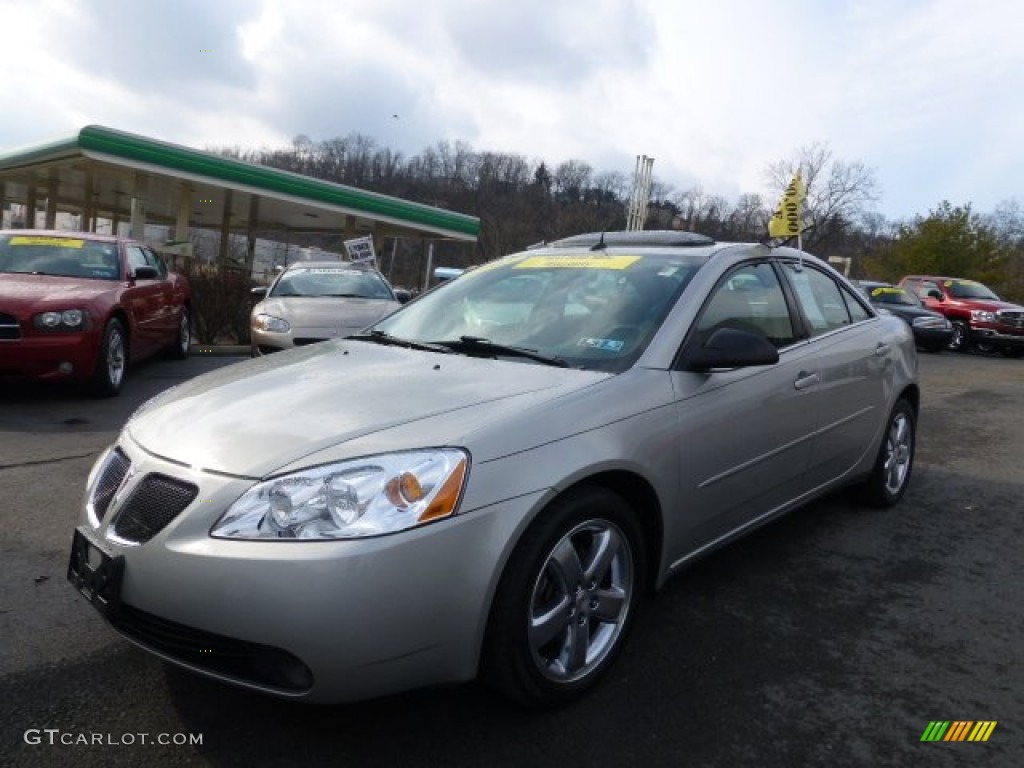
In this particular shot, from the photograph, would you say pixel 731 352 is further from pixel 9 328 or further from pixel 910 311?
pixel 910 311

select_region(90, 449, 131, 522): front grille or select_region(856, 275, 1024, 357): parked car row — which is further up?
select_region(856, 275, 1024, 357): parked car row

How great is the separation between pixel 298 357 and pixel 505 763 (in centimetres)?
184

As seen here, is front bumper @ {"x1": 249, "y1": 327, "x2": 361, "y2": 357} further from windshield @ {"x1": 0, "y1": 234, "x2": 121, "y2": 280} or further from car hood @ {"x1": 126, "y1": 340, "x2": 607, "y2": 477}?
car hood @ {"x1": 126, "y1": 340, "x2": 607, "y2": 477}

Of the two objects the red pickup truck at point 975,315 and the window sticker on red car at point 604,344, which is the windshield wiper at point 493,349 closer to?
the window sticker on red car at point 604,344

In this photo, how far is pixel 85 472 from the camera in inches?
183

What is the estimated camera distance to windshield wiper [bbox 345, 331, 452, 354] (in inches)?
123

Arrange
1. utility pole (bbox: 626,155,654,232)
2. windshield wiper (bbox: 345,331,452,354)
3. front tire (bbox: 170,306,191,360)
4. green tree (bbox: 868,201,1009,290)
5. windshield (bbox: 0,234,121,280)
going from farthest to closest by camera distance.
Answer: green tree (bbox: 868,201,1009,290), utility pole (bbox: 626,155,654,232), front tire (bbox: 170,306,191,360), windshield (bbox: 0,234,121,280), windshield wiper (bbox: 345,331,452,354)

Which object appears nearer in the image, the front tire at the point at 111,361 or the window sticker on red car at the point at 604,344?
the window sticker on red car at the point at 604,344

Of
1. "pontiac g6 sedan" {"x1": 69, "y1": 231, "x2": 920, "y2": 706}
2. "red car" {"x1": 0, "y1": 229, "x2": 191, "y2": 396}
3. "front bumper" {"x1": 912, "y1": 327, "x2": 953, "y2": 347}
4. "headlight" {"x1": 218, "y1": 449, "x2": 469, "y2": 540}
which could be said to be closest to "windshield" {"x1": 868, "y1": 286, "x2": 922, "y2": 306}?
"front bumper" {"x1": 912, "y1": 327, "x2": 953, "y2": 347}

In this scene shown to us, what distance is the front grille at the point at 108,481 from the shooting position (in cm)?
235

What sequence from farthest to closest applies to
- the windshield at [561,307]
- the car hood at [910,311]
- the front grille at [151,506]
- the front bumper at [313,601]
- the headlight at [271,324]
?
the car hood at [910,311] → the headlight at [271,324] → the windshield at [561,307] → the front grille at [151,506] → the front bumper at [313,601]

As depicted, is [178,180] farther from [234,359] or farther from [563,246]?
[563,246]

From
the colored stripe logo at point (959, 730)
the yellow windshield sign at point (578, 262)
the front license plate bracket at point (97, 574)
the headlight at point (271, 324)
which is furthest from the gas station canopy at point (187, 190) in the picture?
the colored stripe logo at point (959, 730)

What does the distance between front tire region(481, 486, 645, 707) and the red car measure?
555cm
